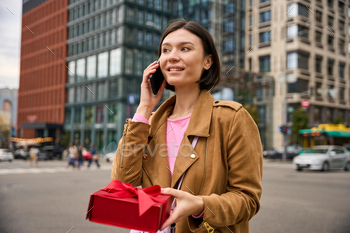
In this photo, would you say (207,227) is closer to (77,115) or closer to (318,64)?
(77,115)

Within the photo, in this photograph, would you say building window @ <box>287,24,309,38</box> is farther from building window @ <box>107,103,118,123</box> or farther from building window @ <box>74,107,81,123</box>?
building window @ <box>74,107,81,123</box>

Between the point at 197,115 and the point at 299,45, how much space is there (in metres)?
0.67

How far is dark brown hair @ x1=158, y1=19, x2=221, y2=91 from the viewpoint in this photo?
3.19ft

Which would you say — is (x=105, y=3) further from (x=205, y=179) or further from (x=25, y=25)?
(x=205, y=179)

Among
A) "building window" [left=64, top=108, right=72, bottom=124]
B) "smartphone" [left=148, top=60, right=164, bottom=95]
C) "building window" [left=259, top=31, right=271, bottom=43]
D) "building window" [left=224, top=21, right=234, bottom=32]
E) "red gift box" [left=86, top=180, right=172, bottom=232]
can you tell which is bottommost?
"red gift box" [left=86, top=180, right=172, bottom=232]

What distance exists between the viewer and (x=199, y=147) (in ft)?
3.09

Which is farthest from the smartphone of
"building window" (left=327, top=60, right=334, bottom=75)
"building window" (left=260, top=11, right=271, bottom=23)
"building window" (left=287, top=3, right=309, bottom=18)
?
"building window" (left=327, top=60, right=334, bottom=75)

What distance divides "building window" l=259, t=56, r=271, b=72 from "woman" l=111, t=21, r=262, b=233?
0.85 feet

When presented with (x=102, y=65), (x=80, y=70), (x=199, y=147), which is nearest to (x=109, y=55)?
(x=102, y=65)

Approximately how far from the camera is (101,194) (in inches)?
26.4

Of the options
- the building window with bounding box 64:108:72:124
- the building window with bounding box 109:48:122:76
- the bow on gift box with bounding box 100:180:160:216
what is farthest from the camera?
the building window with bounding box 64:108:72:124

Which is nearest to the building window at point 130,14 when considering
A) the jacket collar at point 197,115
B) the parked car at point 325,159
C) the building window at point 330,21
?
the jacket collar at point 197,115

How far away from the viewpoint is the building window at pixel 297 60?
133 centimetres

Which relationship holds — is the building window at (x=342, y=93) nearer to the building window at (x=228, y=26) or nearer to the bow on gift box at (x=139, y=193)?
the building window at (x=228, y=26)
